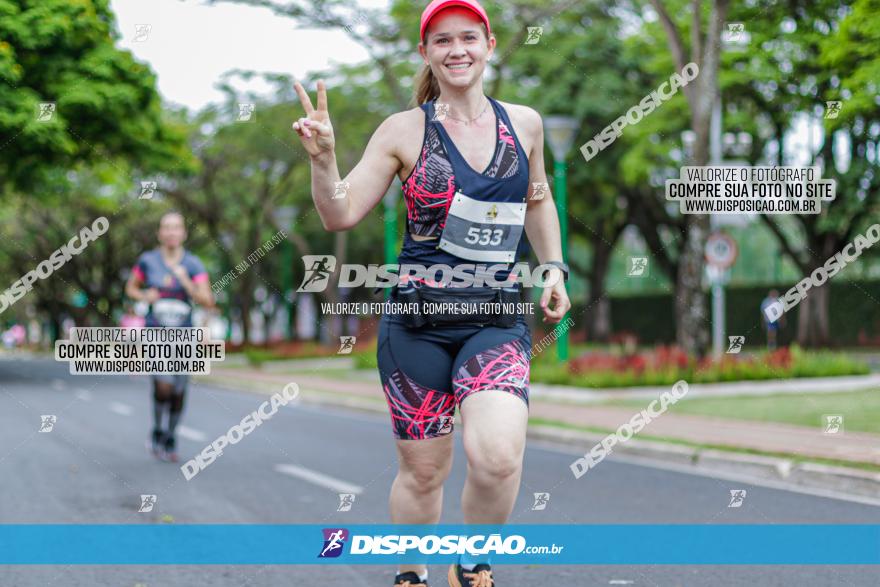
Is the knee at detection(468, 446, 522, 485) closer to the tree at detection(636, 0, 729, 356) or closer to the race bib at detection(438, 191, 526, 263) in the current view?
the race bib at detection(438, 191, 526, 263)

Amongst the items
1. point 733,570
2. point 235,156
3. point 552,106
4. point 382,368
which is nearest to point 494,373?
point 382,368

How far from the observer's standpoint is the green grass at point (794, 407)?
1139 centimetres

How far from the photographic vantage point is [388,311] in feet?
11.8

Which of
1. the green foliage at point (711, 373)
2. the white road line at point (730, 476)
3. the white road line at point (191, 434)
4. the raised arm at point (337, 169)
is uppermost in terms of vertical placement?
the raised arm at point (337, 169)

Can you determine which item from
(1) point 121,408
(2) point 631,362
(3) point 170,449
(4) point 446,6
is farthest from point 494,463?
(1) point 121,408

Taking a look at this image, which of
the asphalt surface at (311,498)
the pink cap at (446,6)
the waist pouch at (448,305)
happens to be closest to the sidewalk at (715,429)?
the asphalt surface at (311,498)

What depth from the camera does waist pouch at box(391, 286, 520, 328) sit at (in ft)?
11.5

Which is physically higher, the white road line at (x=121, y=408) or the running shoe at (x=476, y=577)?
the running shoe at (x=476, y=577)

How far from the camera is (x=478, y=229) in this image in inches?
139

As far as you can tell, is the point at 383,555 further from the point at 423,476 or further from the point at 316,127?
the point at 316,127

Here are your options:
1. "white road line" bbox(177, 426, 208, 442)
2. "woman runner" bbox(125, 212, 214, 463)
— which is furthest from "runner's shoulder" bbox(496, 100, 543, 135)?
"white road line" bbox(177, 426, 208, 442)

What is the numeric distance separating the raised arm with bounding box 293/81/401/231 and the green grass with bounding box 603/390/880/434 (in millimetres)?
7771

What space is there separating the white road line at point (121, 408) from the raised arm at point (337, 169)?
12.6 metres

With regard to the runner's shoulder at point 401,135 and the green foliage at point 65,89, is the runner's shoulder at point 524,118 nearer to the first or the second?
the runner's shoulder at point 401,135
